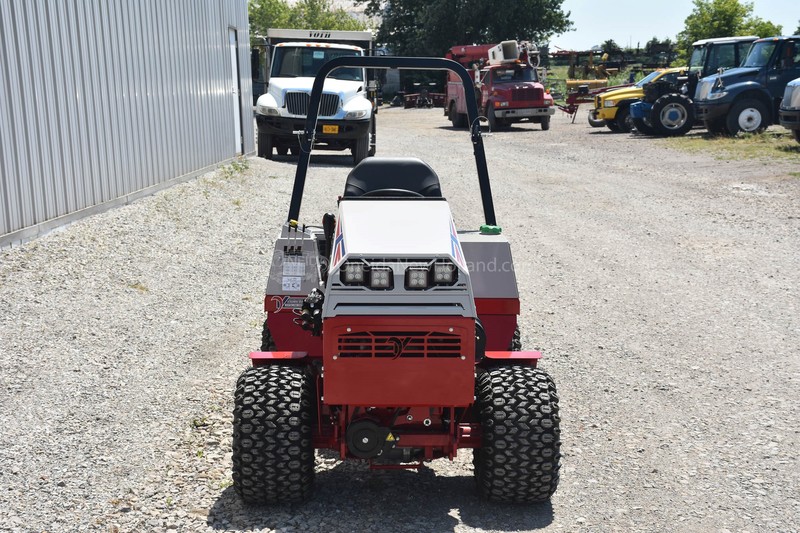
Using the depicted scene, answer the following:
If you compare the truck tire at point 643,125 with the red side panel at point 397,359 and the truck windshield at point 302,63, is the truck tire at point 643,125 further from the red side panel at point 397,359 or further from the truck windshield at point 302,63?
the red side panel at point 397,359

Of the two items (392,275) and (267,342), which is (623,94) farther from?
(392,275)

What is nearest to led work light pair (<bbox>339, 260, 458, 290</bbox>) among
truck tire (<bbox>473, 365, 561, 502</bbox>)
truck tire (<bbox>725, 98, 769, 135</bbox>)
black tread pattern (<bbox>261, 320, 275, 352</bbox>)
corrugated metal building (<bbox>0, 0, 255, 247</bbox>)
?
truck tire (<bbox>473, 365, 561, 502</bbox>)

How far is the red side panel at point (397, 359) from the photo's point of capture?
3.81 m

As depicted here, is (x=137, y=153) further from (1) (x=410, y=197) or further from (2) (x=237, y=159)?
(1) (x=410, y=197)

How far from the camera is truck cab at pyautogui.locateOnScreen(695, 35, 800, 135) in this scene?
901 inches

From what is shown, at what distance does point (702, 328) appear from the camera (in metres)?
7.50

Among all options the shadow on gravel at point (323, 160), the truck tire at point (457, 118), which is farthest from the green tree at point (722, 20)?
the shadow on gravel at point (323, 160)

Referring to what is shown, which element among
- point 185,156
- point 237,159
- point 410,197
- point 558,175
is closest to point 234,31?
point 237,159

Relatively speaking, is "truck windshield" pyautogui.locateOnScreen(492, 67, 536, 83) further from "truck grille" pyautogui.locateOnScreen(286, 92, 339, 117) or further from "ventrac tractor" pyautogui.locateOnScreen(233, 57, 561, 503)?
"ventrac tractor" pyautogui.locateOnScreen(233, 57, 561, 503)

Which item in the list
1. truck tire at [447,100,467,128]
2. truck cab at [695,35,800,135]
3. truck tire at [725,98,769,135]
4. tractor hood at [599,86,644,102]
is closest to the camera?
truck cab at [695,35,800,135]

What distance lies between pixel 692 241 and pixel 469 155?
453 inches

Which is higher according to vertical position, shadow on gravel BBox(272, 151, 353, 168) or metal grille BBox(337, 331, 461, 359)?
metal grille BBox(337, 331, 461, 359)

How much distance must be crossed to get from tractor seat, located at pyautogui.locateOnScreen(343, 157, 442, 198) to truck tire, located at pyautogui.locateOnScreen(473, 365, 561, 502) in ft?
3.94

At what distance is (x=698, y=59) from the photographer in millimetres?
26484
